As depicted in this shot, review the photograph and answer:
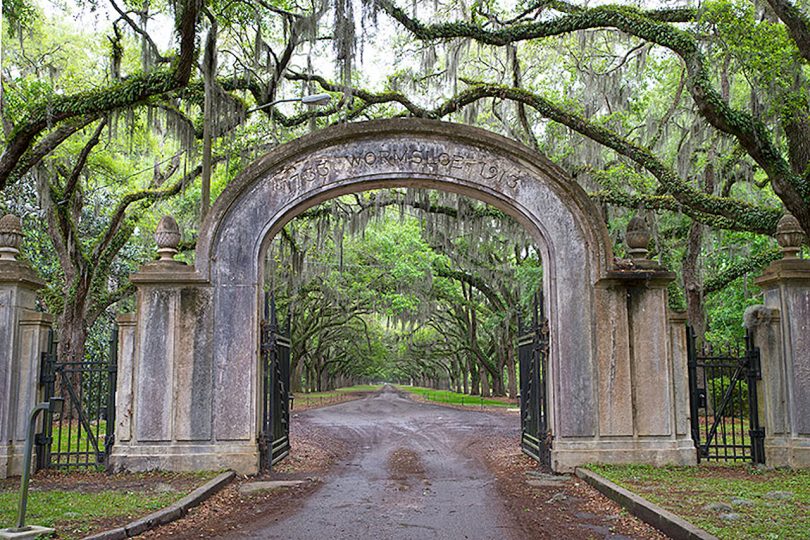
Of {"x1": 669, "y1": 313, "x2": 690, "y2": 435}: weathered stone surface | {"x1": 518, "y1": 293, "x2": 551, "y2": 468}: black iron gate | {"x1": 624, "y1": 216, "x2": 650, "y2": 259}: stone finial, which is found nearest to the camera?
{"x1": 669, "y1": 313, "x2": 690, "y2": 435}: weathered stone surface

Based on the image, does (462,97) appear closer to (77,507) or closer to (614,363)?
(614,363)

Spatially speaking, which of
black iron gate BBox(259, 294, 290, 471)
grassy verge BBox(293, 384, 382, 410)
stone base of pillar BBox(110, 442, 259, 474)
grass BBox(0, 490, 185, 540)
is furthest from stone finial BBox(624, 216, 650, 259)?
grassy verge BBox(293, 384, 382, 410)

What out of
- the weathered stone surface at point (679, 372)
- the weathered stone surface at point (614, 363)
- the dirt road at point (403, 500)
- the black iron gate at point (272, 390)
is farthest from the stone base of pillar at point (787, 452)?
the black iron gate at point (272, 390)

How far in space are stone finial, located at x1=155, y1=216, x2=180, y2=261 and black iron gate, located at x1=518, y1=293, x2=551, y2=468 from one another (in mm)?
5604

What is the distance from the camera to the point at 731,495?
7941mm

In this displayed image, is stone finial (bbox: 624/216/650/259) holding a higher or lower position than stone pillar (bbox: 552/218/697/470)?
higher

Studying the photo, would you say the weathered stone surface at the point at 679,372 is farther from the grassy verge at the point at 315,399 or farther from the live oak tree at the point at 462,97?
the grassy verge at the point at 315,399

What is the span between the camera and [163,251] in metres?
10.8

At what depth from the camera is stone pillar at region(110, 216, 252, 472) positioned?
10266mm

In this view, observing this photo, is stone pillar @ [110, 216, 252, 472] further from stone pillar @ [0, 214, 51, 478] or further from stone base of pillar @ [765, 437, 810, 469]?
stone base of pillar @ [765, 437, 810, 469]

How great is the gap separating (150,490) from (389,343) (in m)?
60.5

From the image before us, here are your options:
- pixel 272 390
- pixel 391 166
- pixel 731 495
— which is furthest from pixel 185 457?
pixel 731 495

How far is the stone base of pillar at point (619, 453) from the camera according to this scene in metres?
10.3

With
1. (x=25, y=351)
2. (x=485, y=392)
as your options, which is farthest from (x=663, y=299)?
(x=485, y=392)
